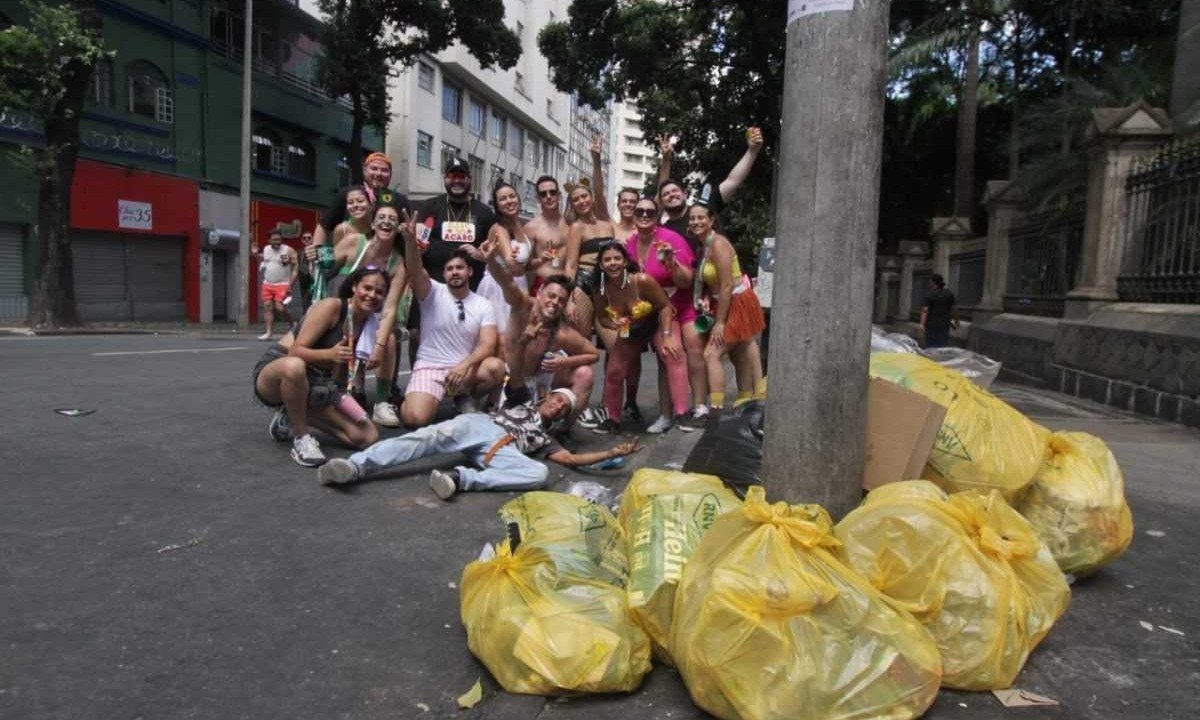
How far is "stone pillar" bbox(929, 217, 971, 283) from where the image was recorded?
14.4m

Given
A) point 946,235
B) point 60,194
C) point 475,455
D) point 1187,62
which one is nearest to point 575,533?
point 475,455

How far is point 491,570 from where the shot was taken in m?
2.48

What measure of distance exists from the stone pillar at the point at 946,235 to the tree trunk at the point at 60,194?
1472cm

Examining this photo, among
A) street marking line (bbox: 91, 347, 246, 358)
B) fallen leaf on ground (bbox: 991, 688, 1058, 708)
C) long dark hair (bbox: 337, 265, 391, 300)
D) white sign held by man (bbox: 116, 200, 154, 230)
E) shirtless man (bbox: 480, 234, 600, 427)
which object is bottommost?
fallen leaf on ground (bbox: 991, 688, 1058, 708)

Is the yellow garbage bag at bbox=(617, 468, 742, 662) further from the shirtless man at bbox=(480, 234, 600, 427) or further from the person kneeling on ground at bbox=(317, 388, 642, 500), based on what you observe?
the shirtless man at bbox=(480, 234, 600, 427)

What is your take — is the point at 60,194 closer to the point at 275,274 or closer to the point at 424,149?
the point at 275,274

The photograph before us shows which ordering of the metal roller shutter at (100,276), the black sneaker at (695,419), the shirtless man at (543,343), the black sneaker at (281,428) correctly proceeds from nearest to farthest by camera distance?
the black sneaker at (281,428) → the shirtless man at (543,343) → the black sneaker at (695,419) → the metal roller shutter at (100,276)

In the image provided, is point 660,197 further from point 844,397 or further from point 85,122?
point 85,122

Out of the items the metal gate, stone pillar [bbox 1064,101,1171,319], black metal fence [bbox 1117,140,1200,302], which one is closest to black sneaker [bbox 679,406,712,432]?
black metal fence [bbox 1117,140,1200,302]

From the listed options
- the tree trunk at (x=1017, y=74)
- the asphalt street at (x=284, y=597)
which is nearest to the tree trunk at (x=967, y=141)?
the tree trunk at (x=1017, y=74)

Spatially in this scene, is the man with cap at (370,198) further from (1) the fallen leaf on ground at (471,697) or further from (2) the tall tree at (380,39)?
(2) the tall tree at (380,39)

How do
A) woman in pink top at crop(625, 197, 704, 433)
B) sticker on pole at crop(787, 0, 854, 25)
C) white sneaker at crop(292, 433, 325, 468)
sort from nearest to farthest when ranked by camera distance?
1. sticker on pole at crop(787, 0, 854, 25)
2. white sneaker at crop(292, 433, 325, 468)
3. woman in pink top at crop(625, 197, 704, 433)

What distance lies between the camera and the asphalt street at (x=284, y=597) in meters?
2.25

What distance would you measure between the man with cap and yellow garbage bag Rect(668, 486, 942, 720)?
13.8 feet
